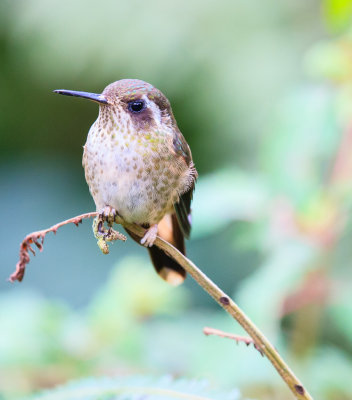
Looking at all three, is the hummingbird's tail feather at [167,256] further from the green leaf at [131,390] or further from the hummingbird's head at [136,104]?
the green leaf at [131,390]

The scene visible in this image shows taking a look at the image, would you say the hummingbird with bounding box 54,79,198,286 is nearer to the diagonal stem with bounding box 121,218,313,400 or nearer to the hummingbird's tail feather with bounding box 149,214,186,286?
the hummingbird's tail feather with bounding box 149,214,186,286

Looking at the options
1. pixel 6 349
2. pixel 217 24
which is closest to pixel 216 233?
pixel 217 24

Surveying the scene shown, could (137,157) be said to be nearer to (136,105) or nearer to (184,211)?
(136,105)

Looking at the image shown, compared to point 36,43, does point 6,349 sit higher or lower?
lower

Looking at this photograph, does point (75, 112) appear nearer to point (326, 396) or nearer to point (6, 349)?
point (6, 349)

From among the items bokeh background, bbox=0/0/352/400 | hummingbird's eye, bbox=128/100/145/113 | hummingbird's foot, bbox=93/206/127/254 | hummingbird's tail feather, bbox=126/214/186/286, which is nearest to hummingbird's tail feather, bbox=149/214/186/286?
hummingbird's tail feather, bbox=126/214/186/286
